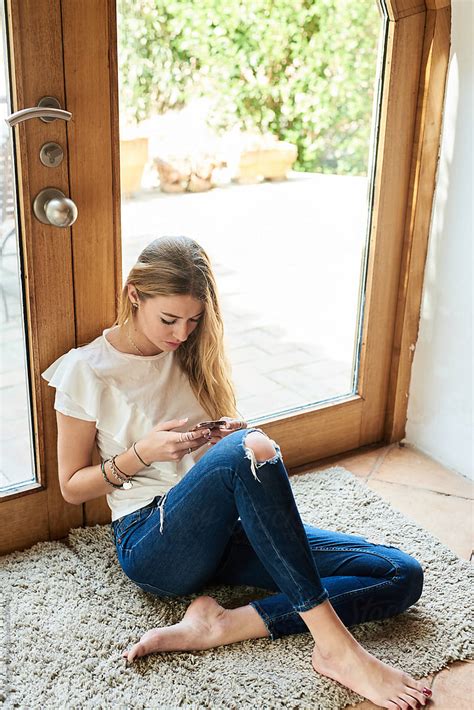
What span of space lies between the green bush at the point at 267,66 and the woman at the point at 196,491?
45 centimetres

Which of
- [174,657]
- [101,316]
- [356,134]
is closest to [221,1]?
[356,134]

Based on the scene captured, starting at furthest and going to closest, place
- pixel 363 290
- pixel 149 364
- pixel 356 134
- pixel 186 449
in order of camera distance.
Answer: pixel 363 290 < pixel 356 134 < pixel 149 364 < pixel 186 449

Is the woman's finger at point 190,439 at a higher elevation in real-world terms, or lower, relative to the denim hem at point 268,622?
higher

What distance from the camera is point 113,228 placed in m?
1.95

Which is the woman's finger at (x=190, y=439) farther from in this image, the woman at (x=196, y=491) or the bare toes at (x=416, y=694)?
the bare toes at (x=416, y=694)

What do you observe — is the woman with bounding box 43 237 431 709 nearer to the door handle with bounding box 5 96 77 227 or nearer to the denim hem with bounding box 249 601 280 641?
the denim hem with bounding box 249 601 280 641

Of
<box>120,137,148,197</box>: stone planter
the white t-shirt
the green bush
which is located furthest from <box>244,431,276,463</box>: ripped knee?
the green bush

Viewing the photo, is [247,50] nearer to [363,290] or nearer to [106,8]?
[106,8]

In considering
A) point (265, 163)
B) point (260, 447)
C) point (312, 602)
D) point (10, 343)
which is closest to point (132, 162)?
point (265, 163)

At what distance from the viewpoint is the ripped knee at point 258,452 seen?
5.43ft

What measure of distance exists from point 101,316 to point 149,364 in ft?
0.65

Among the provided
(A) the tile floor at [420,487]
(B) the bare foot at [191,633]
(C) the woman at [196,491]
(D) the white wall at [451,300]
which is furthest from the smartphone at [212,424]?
(D) the white wall at [451,300]

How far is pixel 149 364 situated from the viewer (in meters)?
1.91

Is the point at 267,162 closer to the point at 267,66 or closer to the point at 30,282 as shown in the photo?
the point at 267,66
